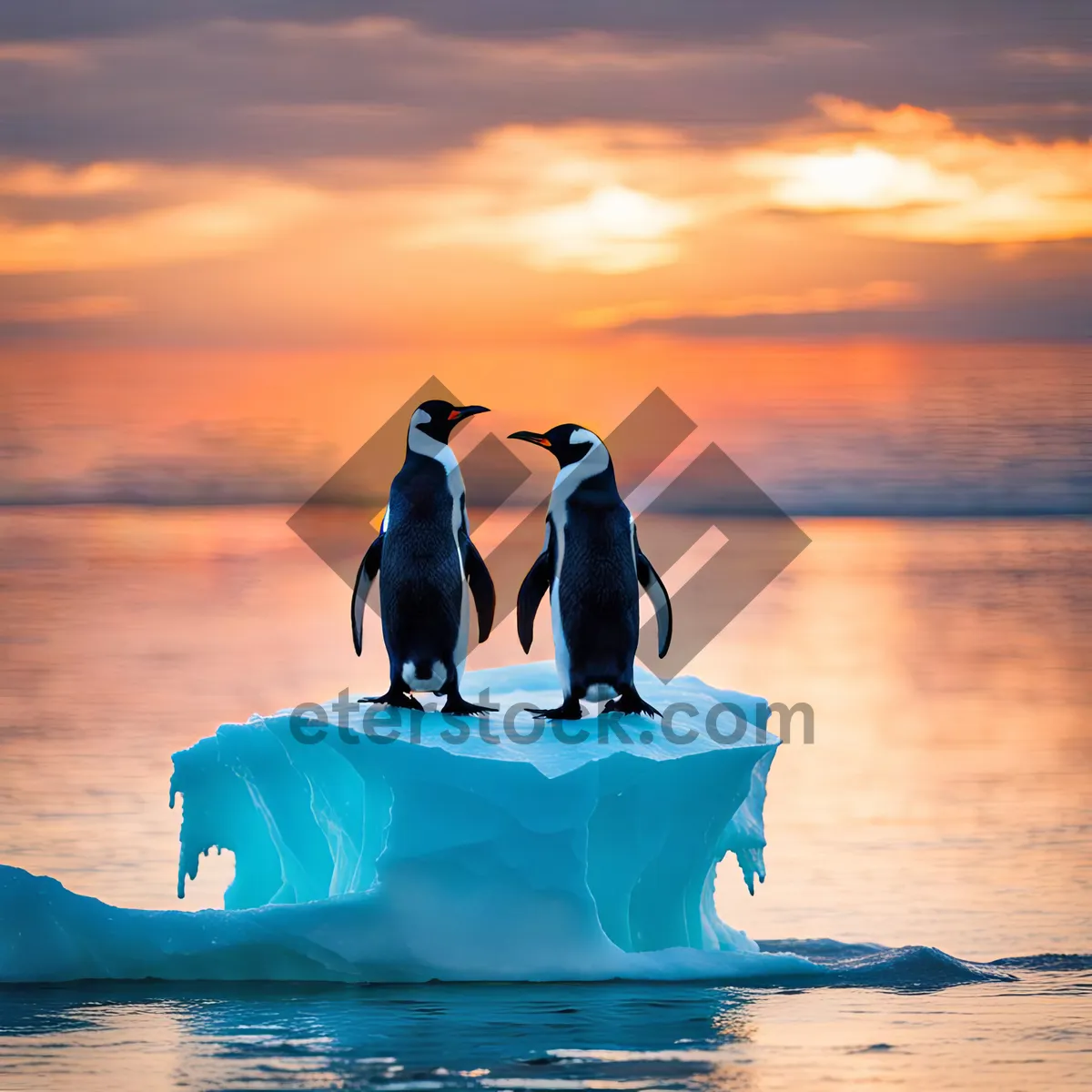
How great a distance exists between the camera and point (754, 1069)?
22.4 feet

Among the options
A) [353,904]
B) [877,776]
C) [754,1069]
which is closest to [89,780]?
[877,776]

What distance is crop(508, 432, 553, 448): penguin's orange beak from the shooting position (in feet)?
27.7

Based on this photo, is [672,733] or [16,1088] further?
[672,733]

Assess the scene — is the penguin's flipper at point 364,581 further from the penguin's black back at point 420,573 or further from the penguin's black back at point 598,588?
the penguin's black back at point 598,588

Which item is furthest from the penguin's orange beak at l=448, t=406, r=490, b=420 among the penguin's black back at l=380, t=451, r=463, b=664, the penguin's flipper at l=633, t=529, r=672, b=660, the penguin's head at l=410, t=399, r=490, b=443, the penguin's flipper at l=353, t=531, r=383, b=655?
the penguin's flipper at l=633, t=529, r=672, b=660

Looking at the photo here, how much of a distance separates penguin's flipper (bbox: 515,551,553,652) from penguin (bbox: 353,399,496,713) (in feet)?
0.49

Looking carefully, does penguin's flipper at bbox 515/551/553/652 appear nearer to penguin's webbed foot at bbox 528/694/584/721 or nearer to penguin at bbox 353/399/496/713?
penguin at bbox 353/399/496/713

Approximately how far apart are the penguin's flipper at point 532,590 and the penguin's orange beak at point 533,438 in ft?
1.60

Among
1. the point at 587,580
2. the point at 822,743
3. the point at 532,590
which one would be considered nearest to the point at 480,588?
the point at 532,590

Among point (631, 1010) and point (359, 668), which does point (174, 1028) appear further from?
point (359, 668)

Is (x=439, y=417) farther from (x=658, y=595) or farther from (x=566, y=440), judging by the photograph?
(x=658, y=595)

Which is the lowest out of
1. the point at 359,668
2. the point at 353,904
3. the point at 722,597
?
the point at 353,904

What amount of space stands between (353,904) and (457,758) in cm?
75

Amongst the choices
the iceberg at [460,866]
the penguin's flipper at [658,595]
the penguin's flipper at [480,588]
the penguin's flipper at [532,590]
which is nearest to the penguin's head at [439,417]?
the penguin's flipper at [480,588]
